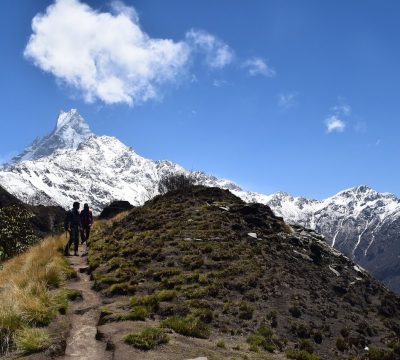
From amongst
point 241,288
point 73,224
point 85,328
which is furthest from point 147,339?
point 73,224

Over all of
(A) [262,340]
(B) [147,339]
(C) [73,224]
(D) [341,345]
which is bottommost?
(B) [147,339]

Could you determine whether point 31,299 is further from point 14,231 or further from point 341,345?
point 14,231

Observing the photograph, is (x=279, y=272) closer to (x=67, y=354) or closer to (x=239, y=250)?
(x=239, y=250)

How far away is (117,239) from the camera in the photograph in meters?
36.8

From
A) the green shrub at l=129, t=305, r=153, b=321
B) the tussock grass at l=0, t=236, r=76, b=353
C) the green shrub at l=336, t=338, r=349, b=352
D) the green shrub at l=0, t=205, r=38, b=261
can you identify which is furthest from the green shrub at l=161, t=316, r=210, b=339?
the green shrub at l=0, t=205, r=38, b=261

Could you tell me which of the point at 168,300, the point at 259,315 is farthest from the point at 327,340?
the point at 168,300

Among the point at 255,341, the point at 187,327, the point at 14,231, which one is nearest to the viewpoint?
the point at 187,327

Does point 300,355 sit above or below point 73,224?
below

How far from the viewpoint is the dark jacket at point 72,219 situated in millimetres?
31500

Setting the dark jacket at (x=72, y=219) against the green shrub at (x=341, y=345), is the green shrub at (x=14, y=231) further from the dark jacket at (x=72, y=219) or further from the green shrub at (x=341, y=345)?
the green shrub at (x=341, y=345)

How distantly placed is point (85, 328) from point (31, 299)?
2027 millimetres

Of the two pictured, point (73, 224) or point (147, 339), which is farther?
point (73, 224)

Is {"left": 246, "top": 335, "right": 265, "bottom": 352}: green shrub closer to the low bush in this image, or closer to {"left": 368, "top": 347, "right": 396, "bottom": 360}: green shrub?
{"left": 368, "top": 347, "right": 396, "bottom": 360}: green shrub

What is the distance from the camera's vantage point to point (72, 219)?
104 feet
